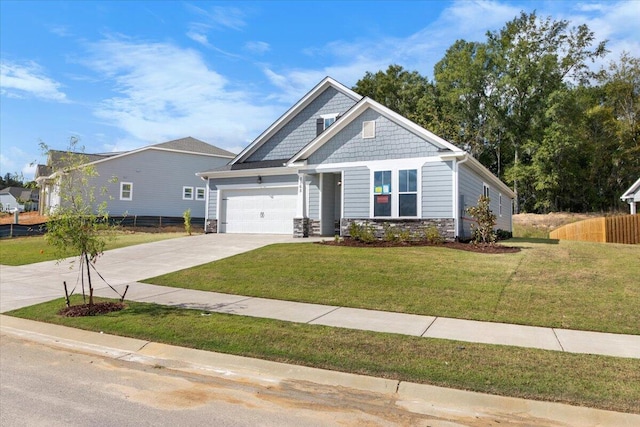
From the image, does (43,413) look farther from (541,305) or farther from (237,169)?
(237,169)

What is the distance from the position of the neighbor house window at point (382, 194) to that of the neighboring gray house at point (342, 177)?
0.12 ft

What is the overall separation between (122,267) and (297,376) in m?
9.68

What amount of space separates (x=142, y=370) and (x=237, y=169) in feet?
53.3

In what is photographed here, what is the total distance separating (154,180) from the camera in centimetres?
3102

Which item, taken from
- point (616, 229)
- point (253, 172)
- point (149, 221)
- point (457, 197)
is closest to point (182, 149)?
point (149, 221)

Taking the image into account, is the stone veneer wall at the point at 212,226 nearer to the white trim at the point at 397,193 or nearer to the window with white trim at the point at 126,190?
the white trim at the point at 397,193

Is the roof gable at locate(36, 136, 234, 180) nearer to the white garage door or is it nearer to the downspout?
the white garage door

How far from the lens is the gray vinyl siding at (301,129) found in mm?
21219

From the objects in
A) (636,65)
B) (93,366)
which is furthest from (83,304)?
(636,65)

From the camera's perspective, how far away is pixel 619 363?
5137 millimetres

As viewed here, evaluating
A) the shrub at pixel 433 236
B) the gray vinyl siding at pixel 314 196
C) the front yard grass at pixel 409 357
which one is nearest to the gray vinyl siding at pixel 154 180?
the gray vinyl siding at pixel 314 196

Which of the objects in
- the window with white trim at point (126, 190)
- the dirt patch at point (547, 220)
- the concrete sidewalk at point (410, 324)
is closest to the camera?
the concrete sidewalk at point (410, 324)

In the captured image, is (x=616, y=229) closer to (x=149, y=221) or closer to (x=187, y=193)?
(x=187, y=193)

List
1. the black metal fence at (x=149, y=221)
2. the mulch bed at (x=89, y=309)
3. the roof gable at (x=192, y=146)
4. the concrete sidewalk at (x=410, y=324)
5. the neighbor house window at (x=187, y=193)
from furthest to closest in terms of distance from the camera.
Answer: the neighbor house window at (x=187, y=193) < the roof gable at (x=192, y=146) < the black metal fence at (x=149, y=221) < the mulch bed at (x=89, y=309) < the concrete sidewalk at (x=410, y=324)
